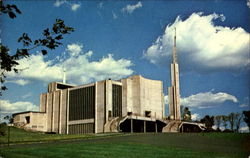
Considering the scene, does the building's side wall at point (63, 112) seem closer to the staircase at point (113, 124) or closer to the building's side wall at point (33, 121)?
the building's side wall at point (33, 121)

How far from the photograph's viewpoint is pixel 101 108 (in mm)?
82562

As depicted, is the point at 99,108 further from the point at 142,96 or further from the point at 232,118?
the point at 232,118

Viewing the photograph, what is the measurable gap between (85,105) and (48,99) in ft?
61.5

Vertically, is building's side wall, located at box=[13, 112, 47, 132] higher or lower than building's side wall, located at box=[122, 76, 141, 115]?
lower

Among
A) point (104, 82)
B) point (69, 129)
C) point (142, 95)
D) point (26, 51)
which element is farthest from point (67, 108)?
point (26, 51)

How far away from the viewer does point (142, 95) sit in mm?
88438

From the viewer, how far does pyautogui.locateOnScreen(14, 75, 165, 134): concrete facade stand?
271 ft

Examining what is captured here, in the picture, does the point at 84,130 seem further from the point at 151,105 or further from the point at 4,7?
the point at 4,7

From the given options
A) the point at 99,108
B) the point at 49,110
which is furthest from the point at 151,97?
the point at 49,110

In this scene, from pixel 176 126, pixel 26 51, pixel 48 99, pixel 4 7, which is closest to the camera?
pixel 4 7

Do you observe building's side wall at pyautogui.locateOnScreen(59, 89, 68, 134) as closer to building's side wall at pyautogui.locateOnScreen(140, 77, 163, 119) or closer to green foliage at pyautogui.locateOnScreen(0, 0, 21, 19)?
building's side wall at pyautogui.locateOnScreen(140, 77, 163, 119)

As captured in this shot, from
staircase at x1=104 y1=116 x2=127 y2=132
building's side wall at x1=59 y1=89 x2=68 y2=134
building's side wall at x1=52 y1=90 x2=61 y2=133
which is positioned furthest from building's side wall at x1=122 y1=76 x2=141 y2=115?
building's side wall at x1=52 y1=90 x2=61 y2=133

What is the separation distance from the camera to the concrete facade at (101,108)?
82.5 m

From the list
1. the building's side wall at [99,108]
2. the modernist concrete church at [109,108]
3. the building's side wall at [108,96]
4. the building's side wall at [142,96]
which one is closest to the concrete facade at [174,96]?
the modernist concrete church at [109,108]
